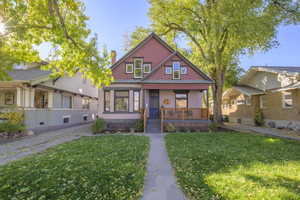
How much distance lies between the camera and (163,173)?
430 cm

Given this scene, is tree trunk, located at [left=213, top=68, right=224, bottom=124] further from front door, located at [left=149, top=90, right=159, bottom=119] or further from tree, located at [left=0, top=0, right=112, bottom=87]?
tree, located at [left=0, top=0, right=112, bottom=87]

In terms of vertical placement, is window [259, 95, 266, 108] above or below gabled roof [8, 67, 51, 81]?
below

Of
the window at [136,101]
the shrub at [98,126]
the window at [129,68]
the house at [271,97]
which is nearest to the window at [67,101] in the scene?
the shrub at [98,126]

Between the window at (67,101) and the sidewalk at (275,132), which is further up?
the window at (67,101)

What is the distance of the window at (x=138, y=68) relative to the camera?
1366 cm

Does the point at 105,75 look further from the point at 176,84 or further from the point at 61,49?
the point at 176,84

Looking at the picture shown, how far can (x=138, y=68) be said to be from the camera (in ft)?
45.3

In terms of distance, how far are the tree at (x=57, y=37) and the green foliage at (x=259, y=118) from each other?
15738mm

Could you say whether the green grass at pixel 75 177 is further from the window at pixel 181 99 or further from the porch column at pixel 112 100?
A: the window at pixel 181 99

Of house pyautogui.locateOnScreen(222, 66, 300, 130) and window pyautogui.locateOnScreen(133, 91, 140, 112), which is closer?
house pyautogui.locateOnScreen(222, 66, 300, 130)

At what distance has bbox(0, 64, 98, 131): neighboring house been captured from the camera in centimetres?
1027

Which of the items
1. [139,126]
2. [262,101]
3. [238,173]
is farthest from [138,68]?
[262,101]

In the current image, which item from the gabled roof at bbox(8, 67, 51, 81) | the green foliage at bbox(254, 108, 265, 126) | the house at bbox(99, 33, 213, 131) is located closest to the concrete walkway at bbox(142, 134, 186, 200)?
the house at bbox(99, 33, 213, 131)

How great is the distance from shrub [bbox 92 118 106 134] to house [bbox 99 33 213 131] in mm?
941
